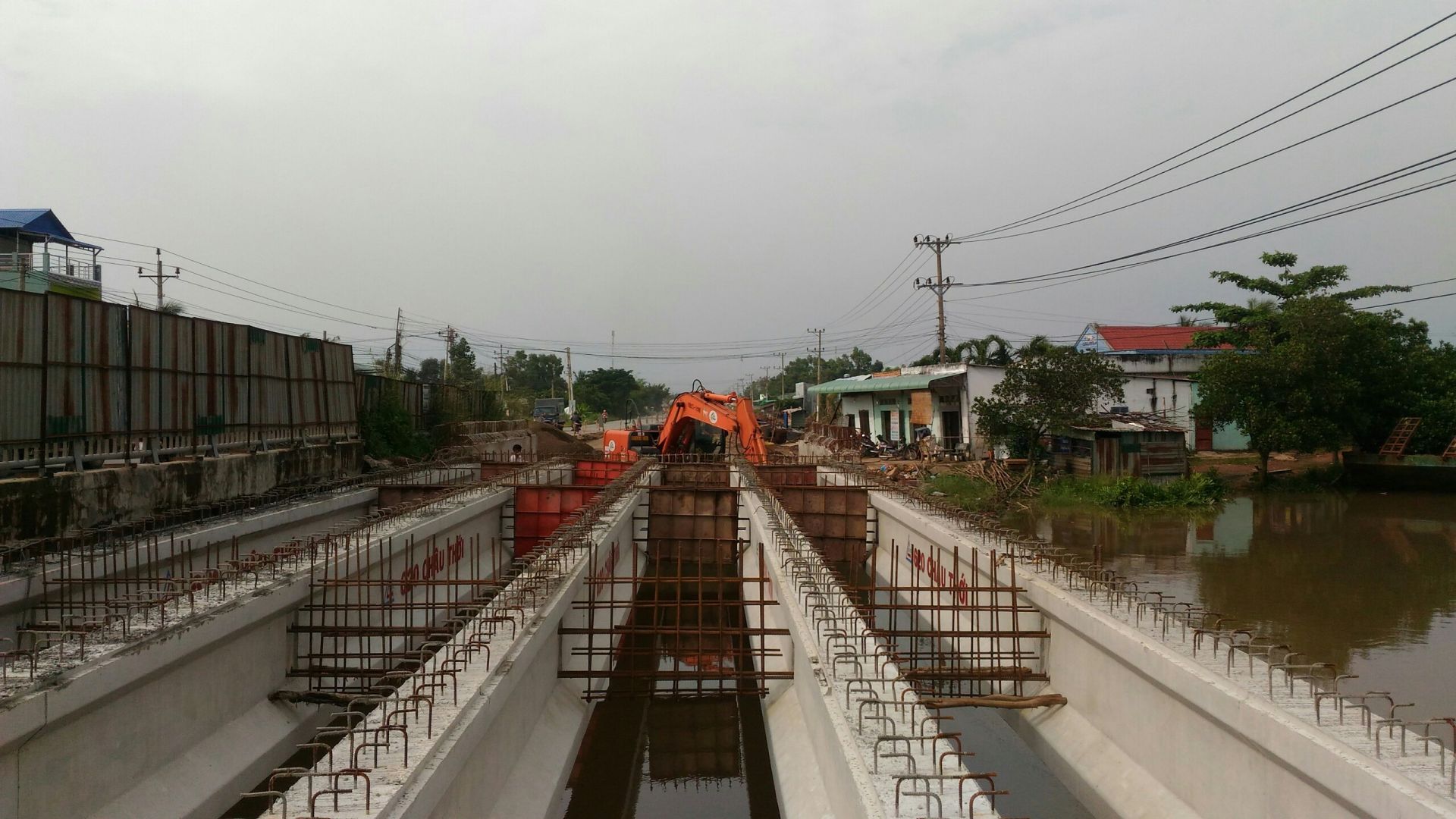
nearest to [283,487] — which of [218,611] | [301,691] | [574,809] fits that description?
[301,691]

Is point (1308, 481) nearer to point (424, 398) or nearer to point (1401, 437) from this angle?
point (1401, 437)

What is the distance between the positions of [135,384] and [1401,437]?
1361 inches

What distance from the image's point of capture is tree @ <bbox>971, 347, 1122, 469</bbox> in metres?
27.1

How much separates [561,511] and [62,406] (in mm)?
8661

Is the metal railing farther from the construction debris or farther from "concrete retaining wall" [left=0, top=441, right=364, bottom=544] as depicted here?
the construction debris

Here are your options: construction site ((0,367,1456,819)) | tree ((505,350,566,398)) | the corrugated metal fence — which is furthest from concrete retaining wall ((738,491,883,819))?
tree ((505,350,566,398))

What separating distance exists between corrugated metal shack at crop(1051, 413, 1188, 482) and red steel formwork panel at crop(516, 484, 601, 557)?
17589 mm

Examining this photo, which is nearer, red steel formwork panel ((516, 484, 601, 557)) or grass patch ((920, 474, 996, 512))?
red steel formwork panel ((516, 484, 601, 557))

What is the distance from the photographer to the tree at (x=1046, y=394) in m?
27.1

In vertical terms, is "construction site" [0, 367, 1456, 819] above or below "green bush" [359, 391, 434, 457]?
below

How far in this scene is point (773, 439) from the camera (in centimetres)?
4934

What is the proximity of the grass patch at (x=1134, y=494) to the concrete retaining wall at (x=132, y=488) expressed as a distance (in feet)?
68.0

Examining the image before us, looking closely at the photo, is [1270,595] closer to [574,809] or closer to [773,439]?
[574,809]

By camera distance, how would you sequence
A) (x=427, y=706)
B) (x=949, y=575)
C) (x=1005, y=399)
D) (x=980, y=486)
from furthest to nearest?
(x=1005, y=399) → (x=980, y=486) → (x=949, y=575) → (x=427, y=706)
